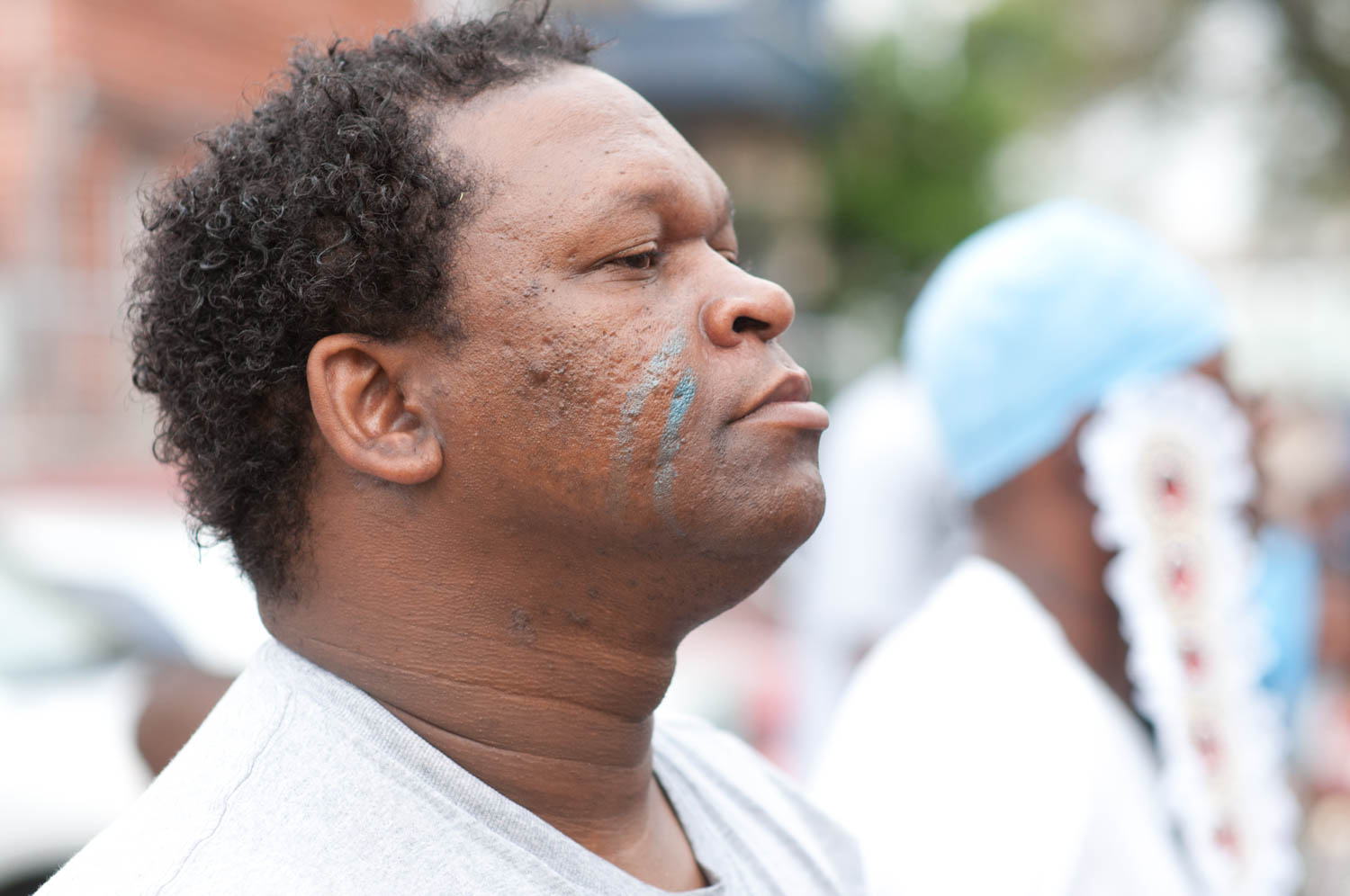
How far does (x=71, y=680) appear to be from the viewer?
15.9 feet

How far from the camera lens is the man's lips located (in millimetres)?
1604

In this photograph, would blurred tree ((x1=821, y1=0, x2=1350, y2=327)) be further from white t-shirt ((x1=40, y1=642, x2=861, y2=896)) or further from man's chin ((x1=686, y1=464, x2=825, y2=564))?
white t-shirt ((x1=40, y1=642, x2=861, y2=896))

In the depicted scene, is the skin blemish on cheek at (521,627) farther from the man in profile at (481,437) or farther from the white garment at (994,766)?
the white garment at (994,766)

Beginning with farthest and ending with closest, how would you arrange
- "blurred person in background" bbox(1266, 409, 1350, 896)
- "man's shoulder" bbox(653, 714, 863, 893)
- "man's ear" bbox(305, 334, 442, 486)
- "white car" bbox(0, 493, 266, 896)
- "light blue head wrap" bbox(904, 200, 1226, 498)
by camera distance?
"blurred person in background" bbox(1266, 409, 1350, 896)
"white car" bbox(0, 493, 266, 896)
"light blue head wrap" bbox(904, 200, 1226, 498)
"man's shoulder" bbox(653, 714, 863, 893)
"man's ear" bbox(305, 334, 442, 486)

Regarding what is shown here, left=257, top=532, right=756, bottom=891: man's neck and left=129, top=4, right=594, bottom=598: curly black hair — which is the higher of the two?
left=129, top=4, right=594, bottom=598: curly black hair

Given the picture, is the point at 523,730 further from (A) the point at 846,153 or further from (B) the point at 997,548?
(A) the point at 846,153

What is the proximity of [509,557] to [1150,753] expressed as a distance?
1.52 meters

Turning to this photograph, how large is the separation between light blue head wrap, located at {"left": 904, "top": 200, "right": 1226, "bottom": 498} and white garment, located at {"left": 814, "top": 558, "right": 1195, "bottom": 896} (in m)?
0.29

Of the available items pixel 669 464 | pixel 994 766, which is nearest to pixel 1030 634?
pixel 994 766

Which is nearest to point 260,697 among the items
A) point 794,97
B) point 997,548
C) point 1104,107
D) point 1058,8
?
point 997,548

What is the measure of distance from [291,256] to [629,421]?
17.1 inches

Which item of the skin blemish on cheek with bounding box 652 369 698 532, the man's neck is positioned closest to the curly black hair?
the man's neck

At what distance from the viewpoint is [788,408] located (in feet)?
5.32

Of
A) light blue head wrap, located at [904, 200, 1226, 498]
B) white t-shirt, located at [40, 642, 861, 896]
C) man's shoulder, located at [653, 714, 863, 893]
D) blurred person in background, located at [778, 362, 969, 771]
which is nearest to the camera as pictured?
white t-shirt, located at [40, 642, 861, 896]
